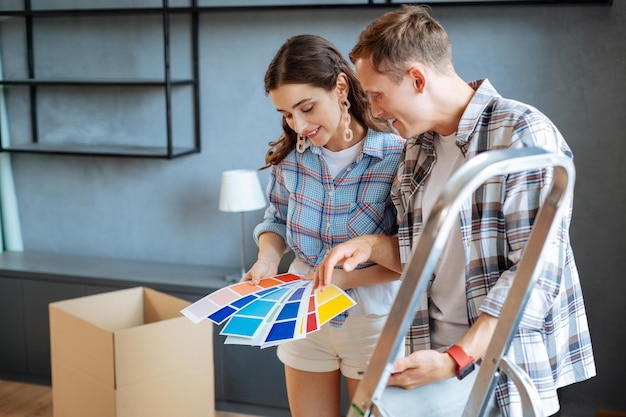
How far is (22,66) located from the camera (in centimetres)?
403

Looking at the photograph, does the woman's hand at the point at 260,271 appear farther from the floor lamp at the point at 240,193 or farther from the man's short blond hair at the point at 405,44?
the floor lamp at the point at 240,193

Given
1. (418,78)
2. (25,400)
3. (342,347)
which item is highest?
(418,78)

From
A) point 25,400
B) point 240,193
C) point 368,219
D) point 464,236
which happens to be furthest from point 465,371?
point 25,400

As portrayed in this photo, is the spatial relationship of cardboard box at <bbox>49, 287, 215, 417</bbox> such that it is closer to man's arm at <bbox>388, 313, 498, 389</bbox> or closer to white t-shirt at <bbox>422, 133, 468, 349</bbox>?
white t-shirt at <bbox>422, 133, 468, 349</bbox>

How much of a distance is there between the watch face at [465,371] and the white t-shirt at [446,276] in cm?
23

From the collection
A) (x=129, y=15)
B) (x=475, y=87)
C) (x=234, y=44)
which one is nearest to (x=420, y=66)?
(x=475, y=87)

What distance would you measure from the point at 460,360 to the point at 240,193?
238 cm

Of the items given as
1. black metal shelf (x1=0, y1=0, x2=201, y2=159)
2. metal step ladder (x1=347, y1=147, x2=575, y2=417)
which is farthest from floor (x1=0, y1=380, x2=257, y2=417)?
metal step ladder (x1=347, y1=147, x2=575, y2=417)

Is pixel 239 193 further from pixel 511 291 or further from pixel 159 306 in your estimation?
pixel 511 291

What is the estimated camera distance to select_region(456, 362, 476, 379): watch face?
1.18 m

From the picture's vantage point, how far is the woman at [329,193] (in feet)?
5.73

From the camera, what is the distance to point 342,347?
1.80 m

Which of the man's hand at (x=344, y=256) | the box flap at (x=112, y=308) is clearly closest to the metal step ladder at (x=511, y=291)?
the man's hand at (x=344, y=256)

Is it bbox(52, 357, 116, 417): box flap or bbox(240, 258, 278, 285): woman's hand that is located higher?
bbox(240, 258, 278, 285): woman's hand
